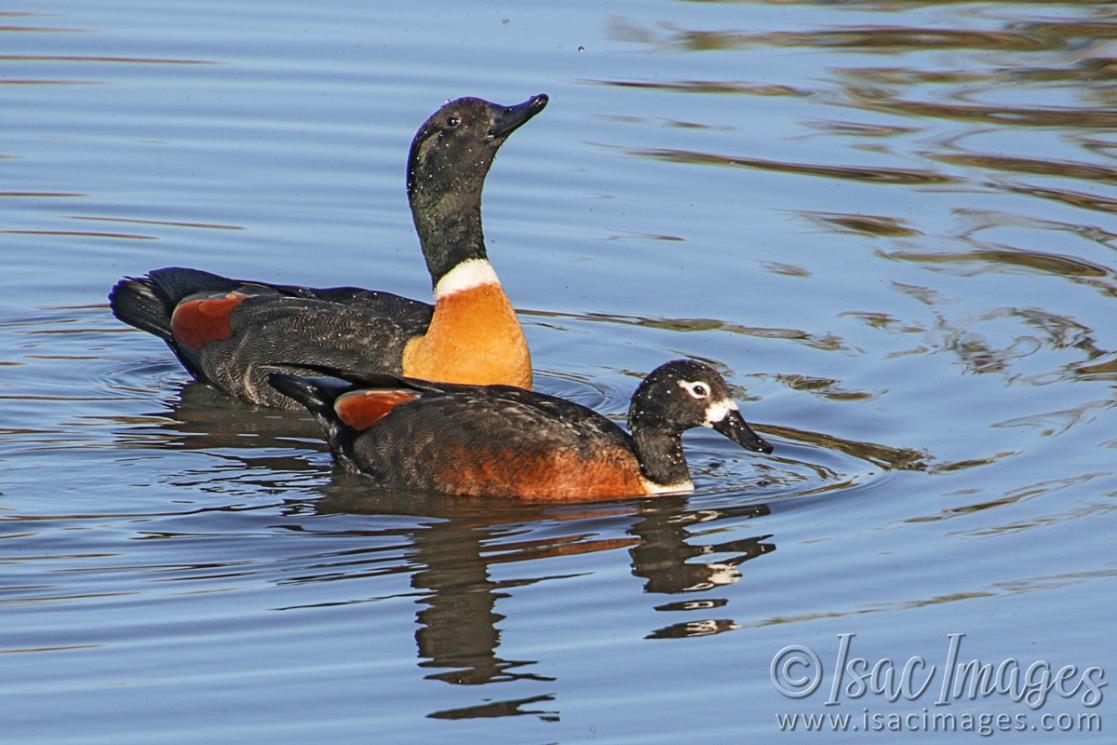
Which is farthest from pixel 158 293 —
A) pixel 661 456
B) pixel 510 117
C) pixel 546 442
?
pixel 661 456

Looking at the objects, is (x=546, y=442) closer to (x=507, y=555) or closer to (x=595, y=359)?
(x=507, y=555)

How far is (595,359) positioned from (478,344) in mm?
1445

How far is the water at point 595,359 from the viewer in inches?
342

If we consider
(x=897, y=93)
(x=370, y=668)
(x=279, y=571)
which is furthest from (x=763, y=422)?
(x=897, y=93)

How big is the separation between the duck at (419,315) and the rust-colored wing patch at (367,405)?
42 centimetres

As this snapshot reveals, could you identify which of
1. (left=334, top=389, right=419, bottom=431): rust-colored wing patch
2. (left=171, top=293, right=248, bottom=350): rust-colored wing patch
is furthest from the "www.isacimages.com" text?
(left=171, top=293, right=248, bottom=350): rust-colored wing patch

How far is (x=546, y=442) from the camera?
1112 centimetres

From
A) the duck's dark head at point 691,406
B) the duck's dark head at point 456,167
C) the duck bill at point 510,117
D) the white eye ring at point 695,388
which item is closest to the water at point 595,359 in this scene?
the duck's dark head at point 691,406

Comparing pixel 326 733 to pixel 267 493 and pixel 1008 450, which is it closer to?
pixel 267 493

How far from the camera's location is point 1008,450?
37.8 ft

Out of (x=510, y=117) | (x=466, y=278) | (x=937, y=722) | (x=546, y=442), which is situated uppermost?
(x=510, y=117)

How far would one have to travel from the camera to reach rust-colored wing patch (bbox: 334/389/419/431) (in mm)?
11602

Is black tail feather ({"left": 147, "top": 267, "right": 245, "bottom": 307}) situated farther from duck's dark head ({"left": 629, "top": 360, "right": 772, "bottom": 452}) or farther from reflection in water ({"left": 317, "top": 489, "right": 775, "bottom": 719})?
duck's dark head ({"left": 629, "top": 360, "right": 772, "bottom": 452})

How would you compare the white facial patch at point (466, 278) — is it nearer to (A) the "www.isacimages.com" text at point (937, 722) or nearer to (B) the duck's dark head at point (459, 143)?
(B) the duck's dark head at point (459, 143)
